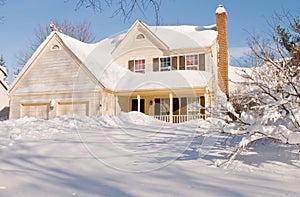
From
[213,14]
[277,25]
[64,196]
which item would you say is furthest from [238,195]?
[213,14]

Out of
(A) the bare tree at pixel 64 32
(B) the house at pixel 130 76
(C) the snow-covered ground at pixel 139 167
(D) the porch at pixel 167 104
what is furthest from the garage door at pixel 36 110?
(A) the bare tree at pixel 64 32

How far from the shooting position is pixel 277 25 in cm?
725

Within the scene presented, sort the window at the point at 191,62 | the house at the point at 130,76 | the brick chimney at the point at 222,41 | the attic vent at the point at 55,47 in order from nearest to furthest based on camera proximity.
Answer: the house at the point at 130,76
the attic vent at the point at 55,47
the window at the point at 191,62
the brick chimney at the point at 222,41

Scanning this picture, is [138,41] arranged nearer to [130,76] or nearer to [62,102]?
[130,76]

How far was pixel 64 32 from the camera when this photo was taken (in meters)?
31.3

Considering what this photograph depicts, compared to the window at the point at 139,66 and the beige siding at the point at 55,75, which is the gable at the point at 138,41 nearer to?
the window at the point at 139,66

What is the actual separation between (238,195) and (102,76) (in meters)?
12.7

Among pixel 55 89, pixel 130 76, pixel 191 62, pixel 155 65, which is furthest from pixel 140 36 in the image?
pixel 55 89

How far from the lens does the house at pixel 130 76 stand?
14875 millimetres

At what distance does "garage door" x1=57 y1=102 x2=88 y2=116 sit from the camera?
1492 cm

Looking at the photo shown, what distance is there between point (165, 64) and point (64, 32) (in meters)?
18.8

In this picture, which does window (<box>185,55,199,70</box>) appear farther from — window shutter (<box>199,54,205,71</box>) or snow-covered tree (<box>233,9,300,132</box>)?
snow-covered tree (<box>233,9,300,132</box>)

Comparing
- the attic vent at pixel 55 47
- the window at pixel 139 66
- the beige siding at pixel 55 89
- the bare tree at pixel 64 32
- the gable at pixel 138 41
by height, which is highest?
the bare tree at pixel 64 32

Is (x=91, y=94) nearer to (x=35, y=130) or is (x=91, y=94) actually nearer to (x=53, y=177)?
(x=35, y=130)
